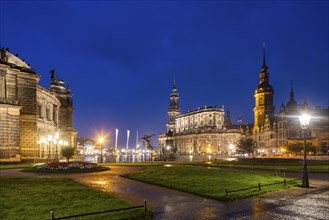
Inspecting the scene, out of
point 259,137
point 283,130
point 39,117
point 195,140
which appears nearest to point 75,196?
point 39,117

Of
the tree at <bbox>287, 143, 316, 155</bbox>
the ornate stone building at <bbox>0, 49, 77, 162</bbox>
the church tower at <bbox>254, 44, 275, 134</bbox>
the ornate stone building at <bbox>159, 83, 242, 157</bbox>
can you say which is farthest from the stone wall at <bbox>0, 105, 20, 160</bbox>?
the church tower at <bbox>254, 44, 275, 134</bbox>

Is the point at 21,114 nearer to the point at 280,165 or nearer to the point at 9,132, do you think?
the point at 9,132

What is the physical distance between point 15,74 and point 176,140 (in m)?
142

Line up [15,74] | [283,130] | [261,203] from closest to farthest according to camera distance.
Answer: [261,203] < [15,74] < [283,130]

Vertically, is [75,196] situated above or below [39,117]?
below

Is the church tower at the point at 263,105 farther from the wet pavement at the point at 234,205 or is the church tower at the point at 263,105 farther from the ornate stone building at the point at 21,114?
the wet pavement at the point at 234,205

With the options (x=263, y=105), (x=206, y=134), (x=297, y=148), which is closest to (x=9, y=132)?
(x=297, y=148)

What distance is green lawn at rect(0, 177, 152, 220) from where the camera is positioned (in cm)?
1240

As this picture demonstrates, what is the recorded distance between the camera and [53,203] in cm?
1451

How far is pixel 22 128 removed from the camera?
53750mm

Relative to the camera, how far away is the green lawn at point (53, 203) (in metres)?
12.4

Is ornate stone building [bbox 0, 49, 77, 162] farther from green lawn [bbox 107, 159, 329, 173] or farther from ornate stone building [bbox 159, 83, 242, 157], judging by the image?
ornate stone building [bbox 159, 83, 242, 157]

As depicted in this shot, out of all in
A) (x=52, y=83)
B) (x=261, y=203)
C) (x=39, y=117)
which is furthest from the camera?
(x=52, y=83)

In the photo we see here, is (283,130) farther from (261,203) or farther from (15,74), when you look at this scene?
(261,203)
